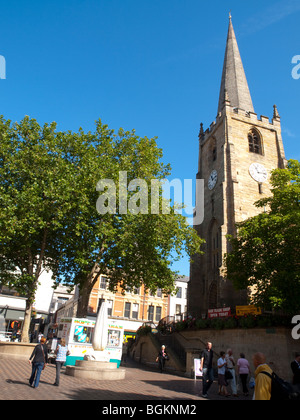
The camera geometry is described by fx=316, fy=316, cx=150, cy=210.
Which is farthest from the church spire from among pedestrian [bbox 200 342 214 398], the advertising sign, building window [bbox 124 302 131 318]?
pedestrian [bbox 200 342 214 398]

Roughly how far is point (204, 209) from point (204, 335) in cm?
1683

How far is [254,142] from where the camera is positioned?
122 ft

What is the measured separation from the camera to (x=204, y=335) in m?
22.1

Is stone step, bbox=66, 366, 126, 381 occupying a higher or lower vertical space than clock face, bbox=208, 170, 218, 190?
lower

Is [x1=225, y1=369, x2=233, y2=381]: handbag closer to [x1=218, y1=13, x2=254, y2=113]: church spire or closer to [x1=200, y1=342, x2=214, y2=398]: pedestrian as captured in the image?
[x1=200, y1=342, x2=214, y2=398]: pedestrian

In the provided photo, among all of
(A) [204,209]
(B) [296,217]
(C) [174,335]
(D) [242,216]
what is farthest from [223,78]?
(C) [174,335]

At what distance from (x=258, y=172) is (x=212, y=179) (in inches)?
198

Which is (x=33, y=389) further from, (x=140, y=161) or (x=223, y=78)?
(x=223, y=78)

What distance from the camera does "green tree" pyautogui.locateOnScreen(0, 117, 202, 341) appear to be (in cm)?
1923

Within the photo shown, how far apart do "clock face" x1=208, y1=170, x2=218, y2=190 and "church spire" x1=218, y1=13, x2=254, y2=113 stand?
9860 millimetres

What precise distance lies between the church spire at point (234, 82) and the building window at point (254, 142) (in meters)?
4.31

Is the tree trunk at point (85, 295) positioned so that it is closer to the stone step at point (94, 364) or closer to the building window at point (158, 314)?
the stone step at point (94, 364)

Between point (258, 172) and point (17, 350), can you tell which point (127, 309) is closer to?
point (258, 172)

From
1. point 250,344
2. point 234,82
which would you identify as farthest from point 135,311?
point 234,82
